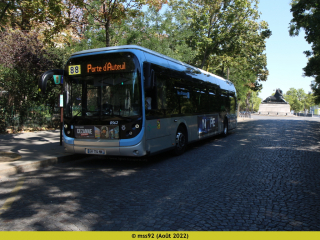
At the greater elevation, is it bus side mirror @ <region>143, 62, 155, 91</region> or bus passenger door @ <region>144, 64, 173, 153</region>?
bus side mirror @ <region>143, 62, 155, 91</region>

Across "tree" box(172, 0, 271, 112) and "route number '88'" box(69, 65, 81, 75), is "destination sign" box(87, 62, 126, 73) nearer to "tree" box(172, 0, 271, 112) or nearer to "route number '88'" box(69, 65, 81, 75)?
"route number '88'" box(69, 65, 81, 75)

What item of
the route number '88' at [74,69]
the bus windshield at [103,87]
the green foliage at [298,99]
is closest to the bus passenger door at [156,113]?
the bus windshield at [103,87]

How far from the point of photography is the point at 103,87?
7.37 m

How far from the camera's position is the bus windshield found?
7105 millimetres

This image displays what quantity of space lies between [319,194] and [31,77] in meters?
14.8

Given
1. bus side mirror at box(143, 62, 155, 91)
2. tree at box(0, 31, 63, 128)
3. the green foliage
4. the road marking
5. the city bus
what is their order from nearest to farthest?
the road marking
bus side mirror at box(143, 62, 155, 91)
the city bus
tree at box(0, 31, 63, 128)
the green foliage

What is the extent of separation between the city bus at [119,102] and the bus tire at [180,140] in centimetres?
25

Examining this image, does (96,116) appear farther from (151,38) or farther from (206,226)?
(151,38)

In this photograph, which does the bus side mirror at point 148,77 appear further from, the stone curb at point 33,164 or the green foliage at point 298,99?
the green foliage at point 298,99

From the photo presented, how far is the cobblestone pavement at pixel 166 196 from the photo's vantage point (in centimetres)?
379

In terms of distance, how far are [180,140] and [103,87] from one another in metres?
3.31

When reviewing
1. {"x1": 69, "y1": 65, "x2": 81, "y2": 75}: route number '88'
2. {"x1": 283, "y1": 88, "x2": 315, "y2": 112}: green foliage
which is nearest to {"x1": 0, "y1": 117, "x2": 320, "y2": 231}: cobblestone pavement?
{"x1": 69, "y1": 65, "x2": 81, "y2": 75}: route number '88'

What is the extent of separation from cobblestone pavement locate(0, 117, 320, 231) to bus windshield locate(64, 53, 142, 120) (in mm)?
1493
